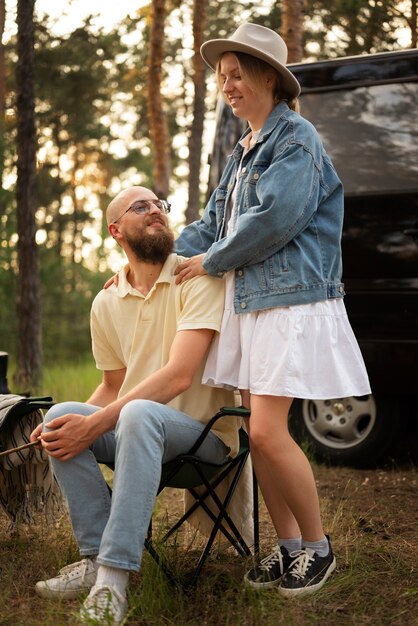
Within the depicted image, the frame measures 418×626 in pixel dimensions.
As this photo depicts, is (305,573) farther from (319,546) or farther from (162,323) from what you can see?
(162,323)

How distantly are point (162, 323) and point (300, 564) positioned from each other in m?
0.99

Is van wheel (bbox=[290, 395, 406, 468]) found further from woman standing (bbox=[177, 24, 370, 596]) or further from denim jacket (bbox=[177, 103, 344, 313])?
denim jacket (bbox=[177, 103, 344, 313])

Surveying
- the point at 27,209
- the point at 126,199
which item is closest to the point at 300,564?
the point at 126,199

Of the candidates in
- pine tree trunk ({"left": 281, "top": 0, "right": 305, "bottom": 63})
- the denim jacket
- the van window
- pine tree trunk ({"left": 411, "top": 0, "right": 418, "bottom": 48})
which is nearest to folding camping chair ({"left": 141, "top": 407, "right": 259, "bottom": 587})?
the denim jacket

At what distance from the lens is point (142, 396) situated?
10.6ft

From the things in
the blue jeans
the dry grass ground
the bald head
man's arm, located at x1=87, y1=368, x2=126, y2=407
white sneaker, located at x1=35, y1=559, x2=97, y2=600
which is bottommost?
the dry grass ground

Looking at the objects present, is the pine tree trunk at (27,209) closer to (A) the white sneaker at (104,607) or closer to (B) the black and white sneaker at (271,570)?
(B) the black and white sneaker at (271,570)

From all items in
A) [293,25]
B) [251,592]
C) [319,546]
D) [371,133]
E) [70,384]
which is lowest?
[70,384]

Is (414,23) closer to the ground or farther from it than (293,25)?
closer to the ground

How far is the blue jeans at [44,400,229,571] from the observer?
116 inches

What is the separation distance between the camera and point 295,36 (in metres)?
8.76

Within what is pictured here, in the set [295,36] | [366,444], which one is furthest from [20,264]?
[366,444]

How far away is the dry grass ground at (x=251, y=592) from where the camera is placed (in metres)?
3.07

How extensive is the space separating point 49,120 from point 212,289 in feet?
57.6
